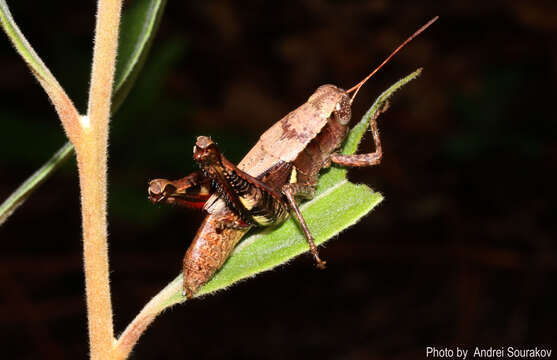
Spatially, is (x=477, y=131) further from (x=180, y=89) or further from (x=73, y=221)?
(x=73, y=221)

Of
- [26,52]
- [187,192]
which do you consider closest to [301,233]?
[187,192]

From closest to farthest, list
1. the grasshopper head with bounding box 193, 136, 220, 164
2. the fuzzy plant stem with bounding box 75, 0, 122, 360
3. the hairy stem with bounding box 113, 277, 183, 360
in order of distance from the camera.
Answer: the fuzzy plant stem with bounding box 75, 0, 122, 360, the hairy stem with bounding box 113, 277, 183, 360, the grasshopper head with bounding box 193, 136, 220, 164

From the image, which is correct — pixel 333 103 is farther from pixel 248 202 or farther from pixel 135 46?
pixel 135 46

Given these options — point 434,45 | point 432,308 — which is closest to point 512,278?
point 432,308

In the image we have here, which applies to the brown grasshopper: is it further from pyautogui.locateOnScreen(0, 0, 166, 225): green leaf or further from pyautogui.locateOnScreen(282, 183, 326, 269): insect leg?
pyautogui.locateOnScreen(0, 0, 166, 225): green leaf

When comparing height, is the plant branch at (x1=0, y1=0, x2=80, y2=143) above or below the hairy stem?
above

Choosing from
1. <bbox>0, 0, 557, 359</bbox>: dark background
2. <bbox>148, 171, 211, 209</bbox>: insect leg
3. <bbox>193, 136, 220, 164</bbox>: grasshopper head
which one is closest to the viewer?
<bbox>193, 136, 220, 164</bbox>: grasshopper head

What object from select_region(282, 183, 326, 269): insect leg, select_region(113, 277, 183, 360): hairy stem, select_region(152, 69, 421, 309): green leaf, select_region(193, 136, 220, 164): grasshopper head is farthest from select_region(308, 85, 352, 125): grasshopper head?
select_region(113, 277, 183, 360): hairy stem

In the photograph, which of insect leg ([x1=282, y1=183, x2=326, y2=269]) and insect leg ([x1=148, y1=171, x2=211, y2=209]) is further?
insect leg ([x1=148, y1=171, x2=211, y2=209])

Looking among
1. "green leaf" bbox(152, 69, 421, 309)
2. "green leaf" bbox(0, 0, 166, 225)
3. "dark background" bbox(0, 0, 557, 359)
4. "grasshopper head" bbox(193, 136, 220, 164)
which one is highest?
"green leaf" bbox(0, 0, 166, 225)
